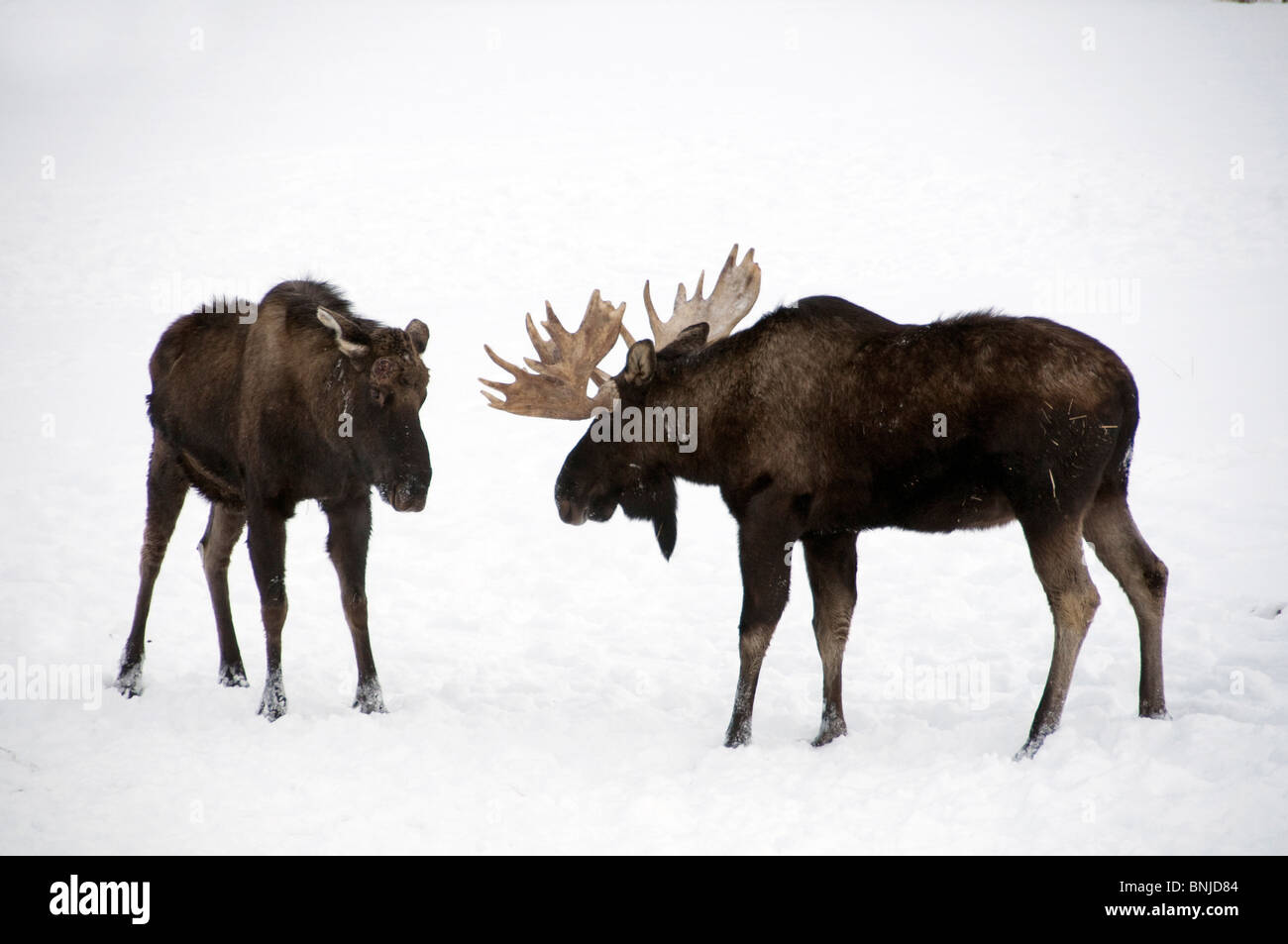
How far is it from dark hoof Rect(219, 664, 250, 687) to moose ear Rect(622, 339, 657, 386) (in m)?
3.21

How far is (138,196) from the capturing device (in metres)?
20.3

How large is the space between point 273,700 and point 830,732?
3.25 metres

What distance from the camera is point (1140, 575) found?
19.9 ft

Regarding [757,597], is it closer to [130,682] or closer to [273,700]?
[273,700]

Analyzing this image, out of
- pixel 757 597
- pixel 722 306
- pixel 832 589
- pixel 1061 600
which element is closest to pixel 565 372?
pixel 722 306

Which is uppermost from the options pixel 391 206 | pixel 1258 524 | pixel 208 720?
pixel 391 206

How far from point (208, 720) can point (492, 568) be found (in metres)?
3.54

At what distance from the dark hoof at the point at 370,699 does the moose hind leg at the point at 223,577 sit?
0.98m

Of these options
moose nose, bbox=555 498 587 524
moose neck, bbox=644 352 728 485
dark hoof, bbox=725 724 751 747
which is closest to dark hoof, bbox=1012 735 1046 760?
dark hoof, bbox=725 724 751 747

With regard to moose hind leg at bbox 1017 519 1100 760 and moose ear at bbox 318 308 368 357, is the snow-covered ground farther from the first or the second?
moose ear at bbox 318 308 368 357

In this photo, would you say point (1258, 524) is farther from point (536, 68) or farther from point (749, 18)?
point (749, 18)

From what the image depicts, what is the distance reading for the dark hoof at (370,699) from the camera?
709cm

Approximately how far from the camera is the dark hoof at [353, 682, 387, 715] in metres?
7.09

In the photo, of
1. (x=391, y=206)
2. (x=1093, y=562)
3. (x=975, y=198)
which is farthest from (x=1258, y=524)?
(x=391, y=206)
